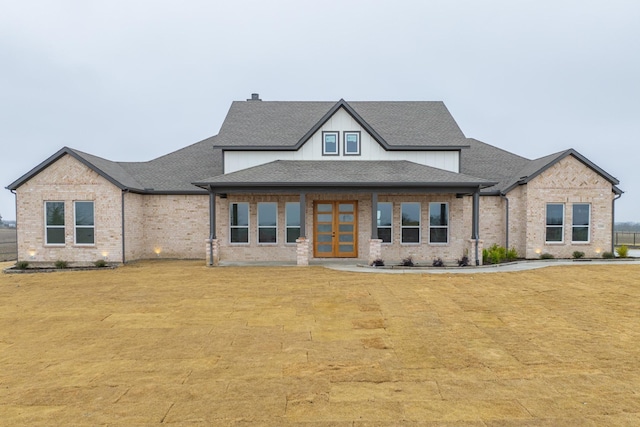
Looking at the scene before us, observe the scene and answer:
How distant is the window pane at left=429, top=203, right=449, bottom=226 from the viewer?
18672 mm

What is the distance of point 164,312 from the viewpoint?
30.5ft

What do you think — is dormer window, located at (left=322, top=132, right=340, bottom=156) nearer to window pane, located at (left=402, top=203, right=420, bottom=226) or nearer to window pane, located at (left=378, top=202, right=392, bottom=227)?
window pane, located at (left=378, top=202, right=392, bottom=227)

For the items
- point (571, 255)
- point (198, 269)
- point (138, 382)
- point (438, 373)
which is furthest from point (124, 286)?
point (571, 255)

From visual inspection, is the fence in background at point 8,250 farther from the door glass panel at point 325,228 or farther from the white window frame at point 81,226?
the door glass panel at point 325,228

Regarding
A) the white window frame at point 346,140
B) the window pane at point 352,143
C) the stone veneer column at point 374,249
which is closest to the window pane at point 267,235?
the stone veneer column at point 374,249

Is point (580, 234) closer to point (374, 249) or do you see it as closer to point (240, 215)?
point (374, 249)

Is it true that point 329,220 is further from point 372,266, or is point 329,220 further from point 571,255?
point 571,255

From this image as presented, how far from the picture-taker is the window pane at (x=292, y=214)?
736 inches

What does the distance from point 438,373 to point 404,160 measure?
15083 millimetres

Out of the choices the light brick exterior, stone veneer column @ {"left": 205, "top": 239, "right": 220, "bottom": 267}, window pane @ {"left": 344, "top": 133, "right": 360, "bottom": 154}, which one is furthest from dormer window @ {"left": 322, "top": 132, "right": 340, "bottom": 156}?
the light brick exterior

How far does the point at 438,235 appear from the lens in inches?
736

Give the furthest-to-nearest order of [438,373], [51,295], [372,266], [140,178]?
[140,178]
[372,266]
[51,295]
[438,373]

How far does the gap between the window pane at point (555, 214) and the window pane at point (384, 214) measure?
26.4 ft

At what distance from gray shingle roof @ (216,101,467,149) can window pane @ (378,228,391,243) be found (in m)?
4.37
